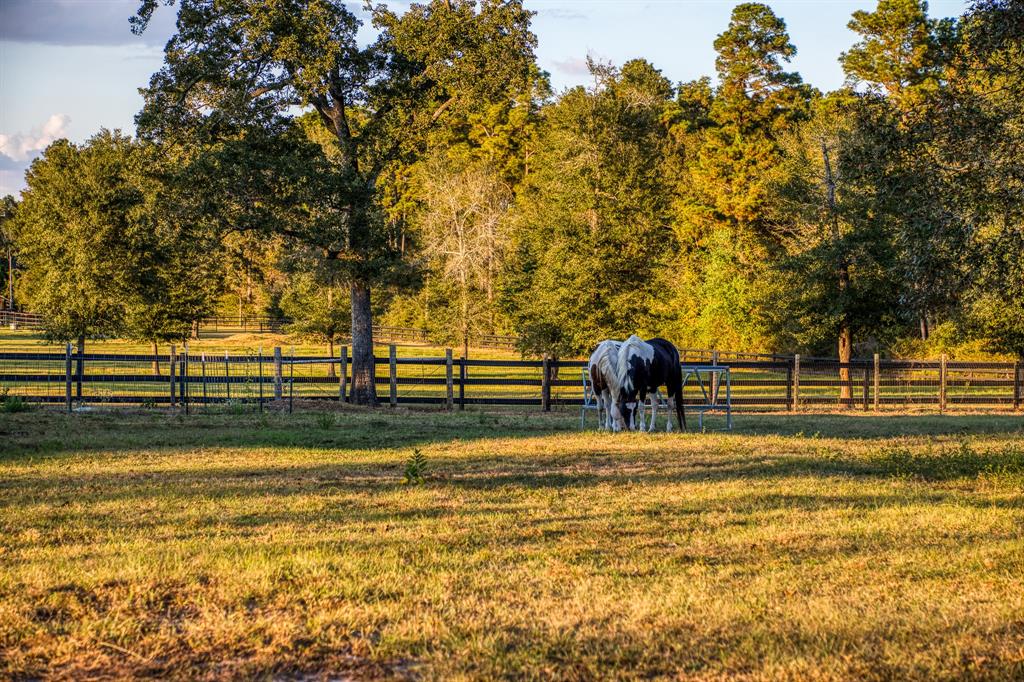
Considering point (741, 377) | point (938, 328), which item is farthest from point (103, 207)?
point (938, 328)

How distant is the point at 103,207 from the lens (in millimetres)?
42500

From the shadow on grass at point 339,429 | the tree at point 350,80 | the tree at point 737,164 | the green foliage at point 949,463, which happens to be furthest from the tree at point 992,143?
the tree at point 737,164

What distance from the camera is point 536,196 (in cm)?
5275

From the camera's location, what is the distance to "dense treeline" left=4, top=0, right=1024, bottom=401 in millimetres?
12844

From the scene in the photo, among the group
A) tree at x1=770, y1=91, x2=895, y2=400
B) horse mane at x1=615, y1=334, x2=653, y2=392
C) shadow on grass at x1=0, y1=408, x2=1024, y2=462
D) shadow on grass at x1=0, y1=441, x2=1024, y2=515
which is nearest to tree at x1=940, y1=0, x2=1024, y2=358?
shadow on grass at x1=0, y1=441, x2=1024, y2=515

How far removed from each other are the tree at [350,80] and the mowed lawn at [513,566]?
1312cm

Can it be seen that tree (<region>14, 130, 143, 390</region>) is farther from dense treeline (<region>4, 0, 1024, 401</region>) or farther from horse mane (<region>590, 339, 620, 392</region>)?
horse mane (<region>590, 339, 620, 392</region>)

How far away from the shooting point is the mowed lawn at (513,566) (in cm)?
550

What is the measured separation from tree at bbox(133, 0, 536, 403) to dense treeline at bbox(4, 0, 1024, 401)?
61 mm

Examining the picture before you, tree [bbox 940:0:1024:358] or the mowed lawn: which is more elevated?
tree [bbox 940:0:1024:358]

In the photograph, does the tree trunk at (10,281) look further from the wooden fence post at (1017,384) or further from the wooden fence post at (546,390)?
the wooden fence post at (1017,384)

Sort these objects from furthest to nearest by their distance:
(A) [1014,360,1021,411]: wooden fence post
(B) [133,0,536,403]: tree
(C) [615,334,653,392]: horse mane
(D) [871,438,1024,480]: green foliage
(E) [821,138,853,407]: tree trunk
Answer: (E) [821,138,853,407]: tree trunk
(A) [1014,360,1021,411]: wooden fence post
(B) [133,0,536,403]: tree
(C) [615,334,653,392]: horse mane
(D) [871,438,1024,480]: green foliage

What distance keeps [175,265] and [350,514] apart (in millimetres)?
20833

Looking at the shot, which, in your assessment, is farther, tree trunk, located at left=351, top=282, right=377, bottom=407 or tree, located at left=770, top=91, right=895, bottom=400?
tree, located at left=770, top=91, right=895, bottom=400
